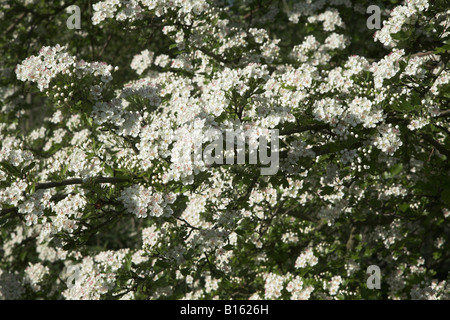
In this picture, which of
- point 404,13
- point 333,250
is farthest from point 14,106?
point 404,13

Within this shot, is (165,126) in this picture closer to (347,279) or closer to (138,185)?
(138,185)

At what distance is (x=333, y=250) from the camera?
15.8 ft

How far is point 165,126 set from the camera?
3059 millimetres

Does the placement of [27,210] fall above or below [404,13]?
below

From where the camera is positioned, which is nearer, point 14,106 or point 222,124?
point 222,124

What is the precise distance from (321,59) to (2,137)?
3840 millimetres

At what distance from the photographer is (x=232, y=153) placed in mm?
2941

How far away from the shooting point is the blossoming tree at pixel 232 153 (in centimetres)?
302

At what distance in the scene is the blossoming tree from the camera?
302 centimetres

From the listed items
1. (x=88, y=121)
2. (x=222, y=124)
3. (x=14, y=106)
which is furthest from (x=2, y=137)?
(x=222, y=124)
